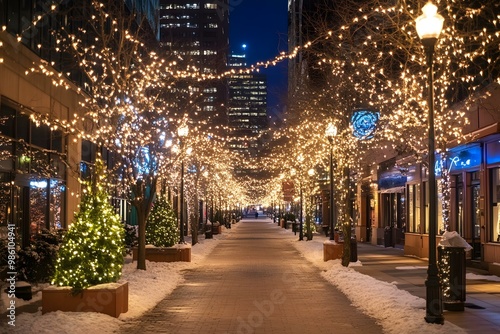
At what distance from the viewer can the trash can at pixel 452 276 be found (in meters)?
14.7

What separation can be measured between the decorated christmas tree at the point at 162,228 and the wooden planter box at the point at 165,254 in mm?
484

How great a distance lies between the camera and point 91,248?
1357 cm

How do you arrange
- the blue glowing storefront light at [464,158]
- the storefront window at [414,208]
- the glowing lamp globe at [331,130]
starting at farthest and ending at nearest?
1. the storefront window at [414,208]
2. the glowing lamp globe at [331,130]
3. the blue glowing storefront light at [464,158]

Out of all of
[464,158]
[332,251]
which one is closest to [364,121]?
[464,158]

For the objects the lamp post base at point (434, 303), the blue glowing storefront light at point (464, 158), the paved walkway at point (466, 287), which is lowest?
the paved walkway at point (466, 287)

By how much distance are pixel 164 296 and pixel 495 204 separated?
11912mm

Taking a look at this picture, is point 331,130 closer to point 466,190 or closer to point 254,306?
point 466,190

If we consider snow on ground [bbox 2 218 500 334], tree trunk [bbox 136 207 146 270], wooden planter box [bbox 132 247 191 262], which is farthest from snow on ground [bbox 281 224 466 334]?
wooden planter box [bbox 132 247 191 262]

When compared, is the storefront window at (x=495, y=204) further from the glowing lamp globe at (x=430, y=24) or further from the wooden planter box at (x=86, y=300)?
the wooden planter box at (x=86, y=300)

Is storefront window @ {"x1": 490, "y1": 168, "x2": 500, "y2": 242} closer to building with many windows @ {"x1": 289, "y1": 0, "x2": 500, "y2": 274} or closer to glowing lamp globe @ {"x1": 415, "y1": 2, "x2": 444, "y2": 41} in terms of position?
building with many windows @ {"x1": 289, "y1": 0, "x2": 500, "y2": 274}

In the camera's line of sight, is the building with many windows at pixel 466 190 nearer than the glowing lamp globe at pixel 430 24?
No

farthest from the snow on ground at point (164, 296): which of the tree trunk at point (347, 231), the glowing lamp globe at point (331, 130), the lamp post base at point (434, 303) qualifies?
the glowing lamp globe at point (331, 130)

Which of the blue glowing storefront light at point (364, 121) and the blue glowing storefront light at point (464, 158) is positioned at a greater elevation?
the blue glowing storefront light at point (364, 121)

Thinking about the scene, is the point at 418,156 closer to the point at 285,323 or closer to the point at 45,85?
the point at 285,323
